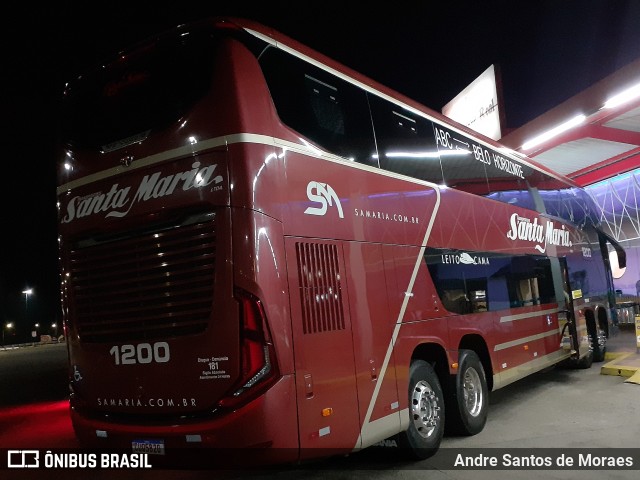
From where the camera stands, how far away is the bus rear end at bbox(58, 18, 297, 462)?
12.4 feet

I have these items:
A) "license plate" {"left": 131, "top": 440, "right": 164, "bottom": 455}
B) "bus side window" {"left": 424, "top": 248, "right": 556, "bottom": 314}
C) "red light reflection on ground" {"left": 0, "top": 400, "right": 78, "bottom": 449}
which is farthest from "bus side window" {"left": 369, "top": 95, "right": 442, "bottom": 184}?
"red light reflection on ground" {"left": 0, "top": 400, "right": 78, "bottom": 449}

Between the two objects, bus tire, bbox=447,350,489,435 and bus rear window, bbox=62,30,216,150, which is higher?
bus rear window, bbox=62,30,216,150

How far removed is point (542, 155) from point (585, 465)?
13884 mm

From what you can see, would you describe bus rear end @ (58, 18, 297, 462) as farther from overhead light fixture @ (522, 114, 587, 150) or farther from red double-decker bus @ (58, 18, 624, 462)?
overhead light fixture @ (522, 114, 587, 150)

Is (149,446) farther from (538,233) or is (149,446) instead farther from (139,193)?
(538,233)

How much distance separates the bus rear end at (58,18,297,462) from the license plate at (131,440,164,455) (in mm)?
14

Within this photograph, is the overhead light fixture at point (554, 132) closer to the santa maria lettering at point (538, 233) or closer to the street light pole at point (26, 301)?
the santa maria lettering at point (538, 233)

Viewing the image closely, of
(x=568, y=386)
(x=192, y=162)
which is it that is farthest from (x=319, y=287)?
(x=568, y=386)

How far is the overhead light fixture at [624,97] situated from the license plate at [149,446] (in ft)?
38.2

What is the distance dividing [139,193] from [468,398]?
477 centimetres

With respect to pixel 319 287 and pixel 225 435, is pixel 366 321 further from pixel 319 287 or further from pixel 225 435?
pixel 225 435

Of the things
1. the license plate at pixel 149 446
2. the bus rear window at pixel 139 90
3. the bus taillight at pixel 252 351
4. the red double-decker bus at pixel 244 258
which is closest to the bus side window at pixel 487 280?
the red double-decker bus at pixel 244 258

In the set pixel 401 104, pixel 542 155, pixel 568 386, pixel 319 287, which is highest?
pixel 542 155

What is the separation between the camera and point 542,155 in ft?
55.8
